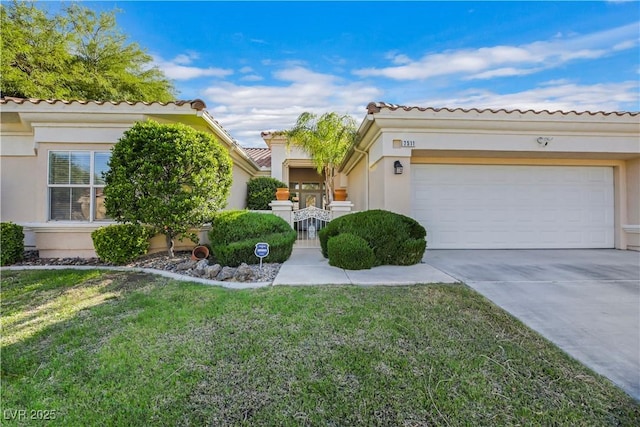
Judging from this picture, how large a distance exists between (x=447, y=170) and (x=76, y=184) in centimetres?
1059

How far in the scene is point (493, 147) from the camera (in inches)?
331

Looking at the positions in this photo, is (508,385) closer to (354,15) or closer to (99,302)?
(99,302)

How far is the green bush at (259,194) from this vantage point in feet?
49.0

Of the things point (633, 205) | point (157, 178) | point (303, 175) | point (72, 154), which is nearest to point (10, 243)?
point (72, 154)

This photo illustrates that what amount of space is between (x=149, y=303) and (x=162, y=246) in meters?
4.09

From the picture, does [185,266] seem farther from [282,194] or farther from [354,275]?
[282,194]

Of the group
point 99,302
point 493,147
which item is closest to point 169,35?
point 99,302

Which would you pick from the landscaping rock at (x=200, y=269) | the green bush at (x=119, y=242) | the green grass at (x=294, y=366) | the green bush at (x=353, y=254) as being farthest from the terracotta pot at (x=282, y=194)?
the green grass at (x=294, y=366)

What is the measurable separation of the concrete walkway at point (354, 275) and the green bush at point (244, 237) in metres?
0.50

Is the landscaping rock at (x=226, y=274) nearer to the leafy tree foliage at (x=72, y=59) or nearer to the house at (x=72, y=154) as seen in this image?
the house at (x=72, y=154)

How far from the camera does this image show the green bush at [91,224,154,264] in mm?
6613

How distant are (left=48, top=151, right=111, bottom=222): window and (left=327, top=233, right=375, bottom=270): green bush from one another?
656cm

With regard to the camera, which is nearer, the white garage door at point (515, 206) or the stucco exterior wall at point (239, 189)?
the white garage door at point (515, 206)

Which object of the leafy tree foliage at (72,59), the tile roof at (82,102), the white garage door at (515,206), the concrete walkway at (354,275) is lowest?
the concrete walkway at (354,275)
